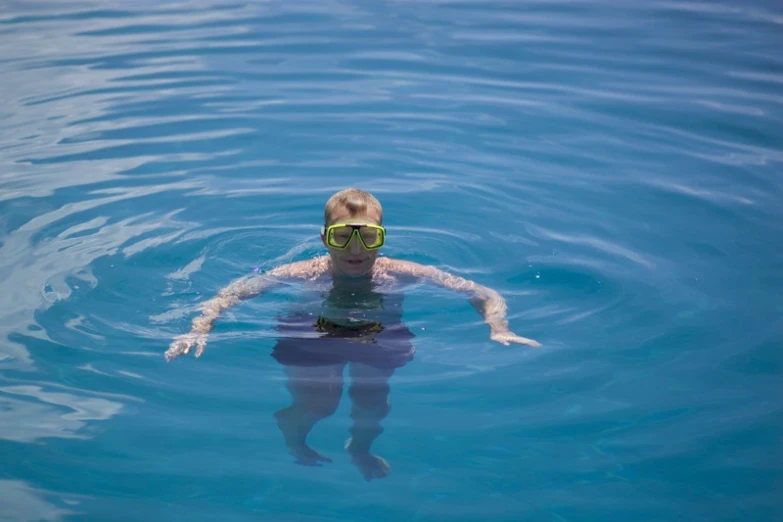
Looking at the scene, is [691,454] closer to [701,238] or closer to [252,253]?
[701,238]

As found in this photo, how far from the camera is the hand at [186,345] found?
16.1ft

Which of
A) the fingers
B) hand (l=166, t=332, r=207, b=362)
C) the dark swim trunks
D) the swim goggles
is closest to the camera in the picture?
hand (l=166, t=332, r=207, b=362)

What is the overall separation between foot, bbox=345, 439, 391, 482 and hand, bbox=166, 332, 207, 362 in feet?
3.43

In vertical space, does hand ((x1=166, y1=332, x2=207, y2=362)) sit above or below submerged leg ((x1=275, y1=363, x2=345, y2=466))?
above

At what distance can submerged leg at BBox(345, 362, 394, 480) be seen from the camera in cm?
473

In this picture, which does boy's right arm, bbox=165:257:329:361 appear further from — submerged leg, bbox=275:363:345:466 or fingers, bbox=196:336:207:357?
submerged leg, bbox=275:363:345:466

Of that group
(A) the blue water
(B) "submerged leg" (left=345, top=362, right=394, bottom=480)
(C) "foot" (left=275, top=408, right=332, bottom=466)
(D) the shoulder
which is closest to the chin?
(D) the shoulder

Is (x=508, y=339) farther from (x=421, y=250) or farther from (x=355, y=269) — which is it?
(x=421, y=250)

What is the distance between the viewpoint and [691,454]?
15.7 ft

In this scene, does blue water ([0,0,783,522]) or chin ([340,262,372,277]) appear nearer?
blue water ([0,0,783,522])

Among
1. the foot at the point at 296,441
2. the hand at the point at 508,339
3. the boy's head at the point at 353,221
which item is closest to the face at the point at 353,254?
the boy's head at the point at 353,221

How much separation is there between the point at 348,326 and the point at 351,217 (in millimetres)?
683

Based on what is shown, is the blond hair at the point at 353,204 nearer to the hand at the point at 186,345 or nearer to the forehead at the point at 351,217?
the forehead at the point at 351,217

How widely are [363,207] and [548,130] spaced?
14.8 feet
